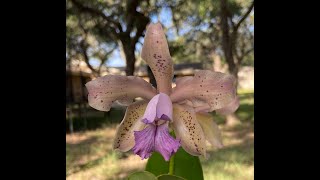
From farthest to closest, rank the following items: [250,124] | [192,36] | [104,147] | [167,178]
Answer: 1. [192,36]
2. [250,124]
3. [104,147]
4. [167,178]

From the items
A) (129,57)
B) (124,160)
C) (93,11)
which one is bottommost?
(124,160)

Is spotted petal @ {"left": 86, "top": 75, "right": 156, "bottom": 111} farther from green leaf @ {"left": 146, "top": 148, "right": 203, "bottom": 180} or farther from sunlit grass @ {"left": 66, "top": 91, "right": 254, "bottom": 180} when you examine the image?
sunlit grass @ {"left": 66, "top": 91, "right": 254, "bottom": 180}

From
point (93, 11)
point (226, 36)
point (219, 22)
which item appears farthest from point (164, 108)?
point (219, 22)

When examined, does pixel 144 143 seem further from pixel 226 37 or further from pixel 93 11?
pixel 226 37

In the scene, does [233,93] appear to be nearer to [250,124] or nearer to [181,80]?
[181,80]

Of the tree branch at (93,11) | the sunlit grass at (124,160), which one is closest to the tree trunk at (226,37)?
the sunlit grass at (124,160)

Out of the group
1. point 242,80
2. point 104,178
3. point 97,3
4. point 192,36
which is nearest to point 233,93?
point 104,178
